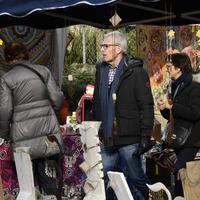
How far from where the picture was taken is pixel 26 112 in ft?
9.92

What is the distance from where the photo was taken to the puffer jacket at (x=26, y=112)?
9.87 ft

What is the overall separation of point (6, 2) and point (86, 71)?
16.9 ft

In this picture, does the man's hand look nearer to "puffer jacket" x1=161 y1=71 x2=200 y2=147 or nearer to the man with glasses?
the man with glasses

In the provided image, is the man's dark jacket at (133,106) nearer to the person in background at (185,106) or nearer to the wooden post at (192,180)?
the person in background at (185,106)

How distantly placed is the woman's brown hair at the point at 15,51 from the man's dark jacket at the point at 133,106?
0.93m

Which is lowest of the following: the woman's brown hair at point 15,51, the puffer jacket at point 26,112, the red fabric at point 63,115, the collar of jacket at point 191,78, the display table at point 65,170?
the display table at point 65,170

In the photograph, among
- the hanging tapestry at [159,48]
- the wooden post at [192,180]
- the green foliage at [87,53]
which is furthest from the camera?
the green foliage at [87,53]

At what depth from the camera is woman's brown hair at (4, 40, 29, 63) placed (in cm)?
309

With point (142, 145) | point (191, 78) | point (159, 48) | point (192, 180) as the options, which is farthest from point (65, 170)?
point (159, 48)

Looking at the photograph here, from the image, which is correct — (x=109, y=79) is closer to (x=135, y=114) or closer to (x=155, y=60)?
(x=135, y=114)

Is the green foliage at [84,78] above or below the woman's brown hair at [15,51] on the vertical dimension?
below

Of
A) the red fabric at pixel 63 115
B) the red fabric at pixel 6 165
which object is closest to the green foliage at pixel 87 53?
the red fabric at pixel 63 115

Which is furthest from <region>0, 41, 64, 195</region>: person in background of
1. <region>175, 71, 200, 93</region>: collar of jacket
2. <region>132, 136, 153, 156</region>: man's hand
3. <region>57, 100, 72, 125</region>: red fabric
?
<region>57, 100, 72, 125</region>: red fabric

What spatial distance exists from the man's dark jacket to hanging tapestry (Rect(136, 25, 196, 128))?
129 inches
